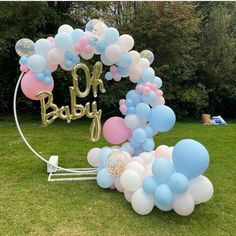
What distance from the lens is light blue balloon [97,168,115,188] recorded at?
16.6ft

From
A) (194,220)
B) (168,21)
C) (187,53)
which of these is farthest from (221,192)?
(187,53)

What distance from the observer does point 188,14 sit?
38.0ft

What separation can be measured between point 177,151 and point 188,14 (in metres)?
8.24

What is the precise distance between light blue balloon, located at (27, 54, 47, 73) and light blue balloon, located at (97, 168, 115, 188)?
1633mm

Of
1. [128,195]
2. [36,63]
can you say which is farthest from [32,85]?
[128,195]

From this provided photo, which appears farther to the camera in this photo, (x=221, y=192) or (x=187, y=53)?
(x=187, y=53)

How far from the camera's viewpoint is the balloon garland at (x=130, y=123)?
4.23 meters

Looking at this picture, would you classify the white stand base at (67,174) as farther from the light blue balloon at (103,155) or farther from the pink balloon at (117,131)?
the pink balloon at (117,131)

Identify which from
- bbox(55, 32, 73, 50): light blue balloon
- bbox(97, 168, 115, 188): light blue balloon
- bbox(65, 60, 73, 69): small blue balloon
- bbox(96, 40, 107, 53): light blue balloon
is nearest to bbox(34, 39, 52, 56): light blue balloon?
bbox(55, 32, 73, 50): light blue balloon

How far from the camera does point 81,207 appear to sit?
472 centimetres

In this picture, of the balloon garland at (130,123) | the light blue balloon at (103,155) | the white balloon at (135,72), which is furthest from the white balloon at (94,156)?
the white balloon at (135,72)

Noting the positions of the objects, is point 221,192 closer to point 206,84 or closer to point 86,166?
point 86,166

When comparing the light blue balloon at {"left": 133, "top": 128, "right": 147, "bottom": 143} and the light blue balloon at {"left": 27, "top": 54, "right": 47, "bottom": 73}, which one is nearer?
the light blue balloon at {"left": 27, "top": 54, "right": 47, "bottom": 73}

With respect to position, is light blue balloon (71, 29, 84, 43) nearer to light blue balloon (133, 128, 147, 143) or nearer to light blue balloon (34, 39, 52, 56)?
light blue balloon (34, 39, 52, 56)
